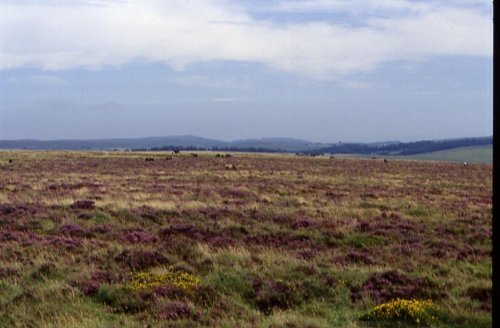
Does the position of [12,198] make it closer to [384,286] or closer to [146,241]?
[146,241]

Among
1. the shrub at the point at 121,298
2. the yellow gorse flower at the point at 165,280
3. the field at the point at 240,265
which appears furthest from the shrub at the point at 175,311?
the yellow gorse flower at the point at 165,280

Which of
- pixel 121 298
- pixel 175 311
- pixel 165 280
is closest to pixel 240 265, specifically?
pixel 165 280

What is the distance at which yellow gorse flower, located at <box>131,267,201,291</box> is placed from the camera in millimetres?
11812

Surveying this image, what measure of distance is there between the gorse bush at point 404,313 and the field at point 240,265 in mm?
22

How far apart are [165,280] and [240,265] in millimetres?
2279

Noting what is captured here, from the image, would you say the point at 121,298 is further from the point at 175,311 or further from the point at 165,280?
the point at 175,311

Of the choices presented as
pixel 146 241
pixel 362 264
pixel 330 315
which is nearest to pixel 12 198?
pixel 146 241

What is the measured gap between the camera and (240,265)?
1397 cm

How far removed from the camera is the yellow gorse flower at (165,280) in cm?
1181

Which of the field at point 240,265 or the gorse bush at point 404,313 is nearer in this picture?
the gorse bush at point 404,313

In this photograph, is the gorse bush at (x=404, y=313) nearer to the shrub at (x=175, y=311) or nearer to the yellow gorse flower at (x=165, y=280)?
the shrub at (x=175, y=311)

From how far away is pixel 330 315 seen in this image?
34.5 ft

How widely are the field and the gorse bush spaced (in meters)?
0.02
